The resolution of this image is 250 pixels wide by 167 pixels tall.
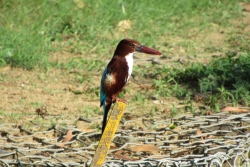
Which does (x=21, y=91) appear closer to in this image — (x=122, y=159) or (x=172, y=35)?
(x=122, y=159)

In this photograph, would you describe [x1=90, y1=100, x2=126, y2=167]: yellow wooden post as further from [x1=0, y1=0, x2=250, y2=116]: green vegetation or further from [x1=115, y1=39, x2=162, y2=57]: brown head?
[x1=0, y1=0, x2=250, y2=116]: green vegetation

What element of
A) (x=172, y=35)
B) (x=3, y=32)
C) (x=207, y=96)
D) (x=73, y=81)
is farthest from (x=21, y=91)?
(x=172, y=35)

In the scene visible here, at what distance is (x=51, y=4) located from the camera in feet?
25.6

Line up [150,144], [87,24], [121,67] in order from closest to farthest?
1. [121,67]
2. [150,144]
3. [87,24]

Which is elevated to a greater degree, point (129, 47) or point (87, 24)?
point (87, 24)

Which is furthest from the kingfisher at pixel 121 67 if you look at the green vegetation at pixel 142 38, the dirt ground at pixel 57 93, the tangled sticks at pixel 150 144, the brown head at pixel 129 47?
the green vegetation at pixel 142 38

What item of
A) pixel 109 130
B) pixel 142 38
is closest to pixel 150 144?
pixel 109 130

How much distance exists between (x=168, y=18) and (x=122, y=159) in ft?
15.8

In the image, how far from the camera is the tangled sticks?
12.2 feet

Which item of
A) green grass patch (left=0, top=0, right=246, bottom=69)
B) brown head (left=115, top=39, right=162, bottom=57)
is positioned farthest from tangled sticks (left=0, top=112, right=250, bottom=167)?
green grass patch (left=0, top=0, right=246, bottom=69)

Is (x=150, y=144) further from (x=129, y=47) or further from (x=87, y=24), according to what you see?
(x=87, y=24)

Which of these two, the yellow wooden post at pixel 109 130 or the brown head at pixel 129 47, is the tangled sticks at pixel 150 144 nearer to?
the yellow wooden post at pixel 109 130

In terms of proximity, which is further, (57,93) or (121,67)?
(57,93)

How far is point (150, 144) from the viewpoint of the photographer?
431 cm
